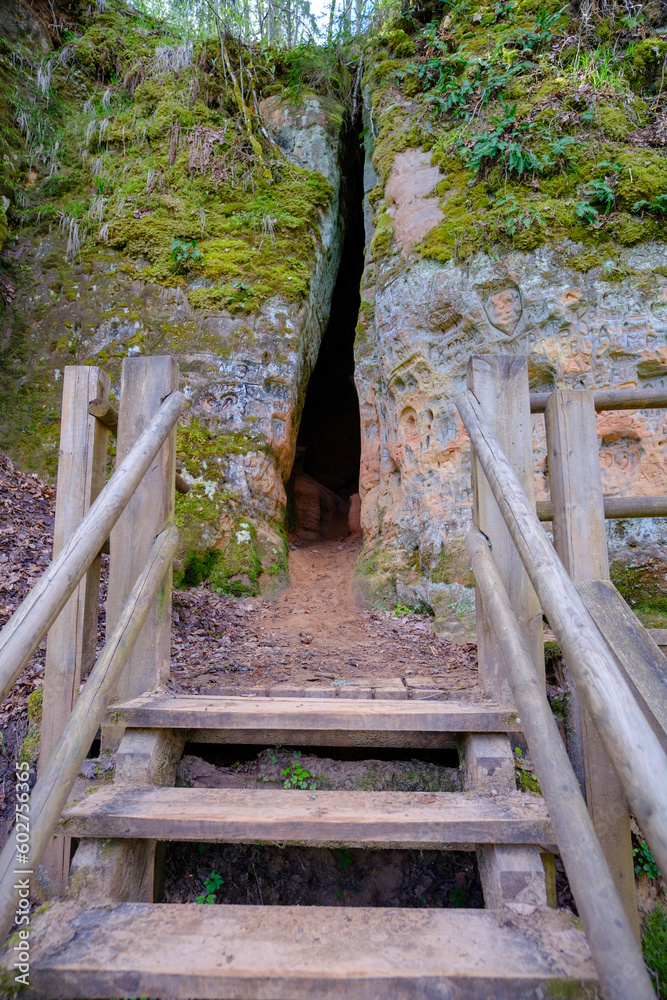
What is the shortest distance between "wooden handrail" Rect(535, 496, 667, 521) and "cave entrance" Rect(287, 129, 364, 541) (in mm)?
7112

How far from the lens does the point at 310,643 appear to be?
477cm

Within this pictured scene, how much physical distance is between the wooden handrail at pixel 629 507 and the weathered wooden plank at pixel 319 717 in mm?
1128

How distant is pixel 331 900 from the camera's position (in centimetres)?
262

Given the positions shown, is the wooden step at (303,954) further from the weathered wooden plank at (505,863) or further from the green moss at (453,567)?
the green moss at (453,567)

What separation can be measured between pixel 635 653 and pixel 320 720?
4.54 ft

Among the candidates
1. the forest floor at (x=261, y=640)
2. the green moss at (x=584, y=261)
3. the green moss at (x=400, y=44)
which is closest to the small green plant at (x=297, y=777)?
the forest floor at (x=261, y=640)

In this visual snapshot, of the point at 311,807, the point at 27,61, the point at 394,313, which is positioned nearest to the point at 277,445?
the point at 394,313

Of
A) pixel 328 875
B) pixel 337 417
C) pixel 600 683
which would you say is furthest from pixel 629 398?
pixel 337 417

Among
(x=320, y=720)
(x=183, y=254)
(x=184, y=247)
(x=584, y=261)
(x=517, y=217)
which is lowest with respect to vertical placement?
(x=320, y=720)

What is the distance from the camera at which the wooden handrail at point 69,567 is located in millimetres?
1545

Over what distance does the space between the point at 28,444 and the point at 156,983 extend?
21.7 feet

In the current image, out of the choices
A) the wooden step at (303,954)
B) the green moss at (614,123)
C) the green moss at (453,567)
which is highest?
the green moss at (614,123)

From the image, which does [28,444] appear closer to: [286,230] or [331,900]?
[286,230]

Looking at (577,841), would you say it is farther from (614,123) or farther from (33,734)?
(614,123)
